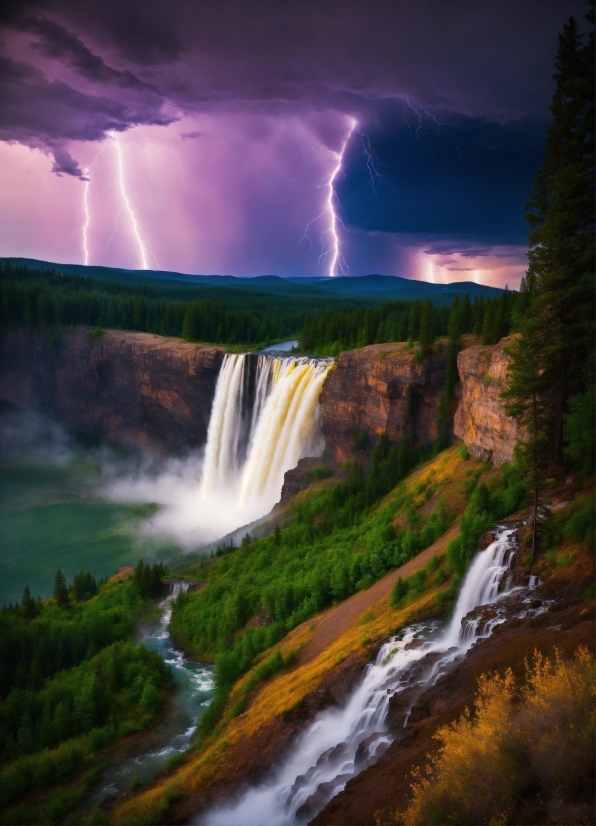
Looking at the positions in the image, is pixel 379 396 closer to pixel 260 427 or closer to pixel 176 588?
pixel 260 427

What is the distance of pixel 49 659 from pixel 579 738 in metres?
31.2

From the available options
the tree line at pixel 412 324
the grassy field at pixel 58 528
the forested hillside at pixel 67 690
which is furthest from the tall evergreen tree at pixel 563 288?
the grassy field at pixel 58 528

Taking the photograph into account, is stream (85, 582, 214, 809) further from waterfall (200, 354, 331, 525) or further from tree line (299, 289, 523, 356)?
tree line (299, 289, 523, 356)

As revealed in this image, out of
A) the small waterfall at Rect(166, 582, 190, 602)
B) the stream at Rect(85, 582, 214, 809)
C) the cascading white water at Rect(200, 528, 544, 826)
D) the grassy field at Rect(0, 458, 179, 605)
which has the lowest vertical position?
the grassy field at Rect(0, 458, 179, 605)

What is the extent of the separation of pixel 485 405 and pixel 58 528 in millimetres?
43900

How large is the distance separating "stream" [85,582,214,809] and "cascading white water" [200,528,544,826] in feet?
21.9

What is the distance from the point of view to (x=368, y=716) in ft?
58.5

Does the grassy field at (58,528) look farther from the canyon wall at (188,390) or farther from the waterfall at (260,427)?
the canyon wall at (188,390)

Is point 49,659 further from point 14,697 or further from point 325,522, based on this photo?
point 325,522

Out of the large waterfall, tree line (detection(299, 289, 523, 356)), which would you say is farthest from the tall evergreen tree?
the large waterfall

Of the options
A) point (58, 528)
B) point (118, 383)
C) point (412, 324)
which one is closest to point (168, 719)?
point (412, 324)

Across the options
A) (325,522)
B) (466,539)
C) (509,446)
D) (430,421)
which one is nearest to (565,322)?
(509,446)

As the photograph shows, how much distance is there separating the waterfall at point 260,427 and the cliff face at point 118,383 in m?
5.44

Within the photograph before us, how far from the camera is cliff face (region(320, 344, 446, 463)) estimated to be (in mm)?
40500
